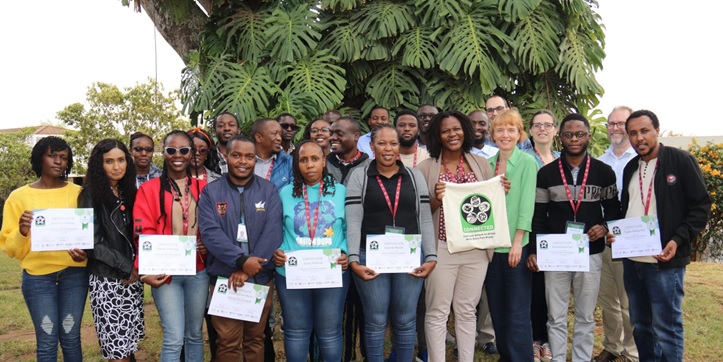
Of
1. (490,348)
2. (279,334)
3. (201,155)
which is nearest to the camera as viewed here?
(201,155)

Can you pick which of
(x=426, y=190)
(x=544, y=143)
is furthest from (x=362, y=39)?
(x=426, y=190)

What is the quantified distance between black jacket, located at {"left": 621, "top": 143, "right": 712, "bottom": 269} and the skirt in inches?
155

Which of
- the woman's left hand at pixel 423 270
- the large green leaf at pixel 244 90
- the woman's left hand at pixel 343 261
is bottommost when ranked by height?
the woman's left hand at pixel 423 270

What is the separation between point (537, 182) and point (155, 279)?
306cm

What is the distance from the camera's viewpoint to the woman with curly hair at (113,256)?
156 inches

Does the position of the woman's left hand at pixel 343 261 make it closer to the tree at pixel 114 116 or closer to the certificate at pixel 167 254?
the certificate at pixel 167 254

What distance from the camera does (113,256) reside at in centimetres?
395

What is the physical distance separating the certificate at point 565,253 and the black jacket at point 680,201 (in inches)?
20.9

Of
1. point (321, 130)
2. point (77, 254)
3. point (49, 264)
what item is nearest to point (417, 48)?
point (321, 130)

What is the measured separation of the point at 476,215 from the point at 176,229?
2.24 meters

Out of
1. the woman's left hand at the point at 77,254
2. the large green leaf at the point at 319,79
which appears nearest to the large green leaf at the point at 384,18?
the large green leaf at the point at 319,79

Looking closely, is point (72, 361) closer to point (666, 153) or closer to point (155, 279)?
point (155, 279)

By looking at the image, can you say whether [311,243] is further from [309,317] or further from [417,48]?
[417,48]

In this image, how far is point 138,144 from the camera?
15.8 ft
